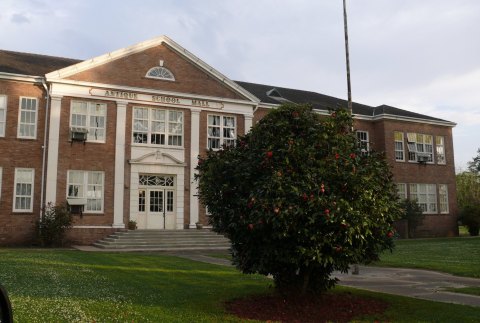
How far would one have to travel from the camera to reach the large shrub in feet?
74.4

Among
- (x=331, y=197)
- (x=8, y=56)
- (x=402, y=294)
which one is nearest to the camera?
(x=331, y=197)

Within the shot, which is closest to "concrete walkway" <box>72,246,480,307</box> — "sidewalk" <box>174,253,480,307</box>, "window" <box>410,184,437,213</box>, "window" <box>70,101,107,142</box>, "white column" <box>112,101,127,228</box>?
"sidewalk" <box>174,253,480,307</box>

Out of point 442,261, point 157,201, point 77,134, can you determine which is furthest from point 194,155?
point 442,261

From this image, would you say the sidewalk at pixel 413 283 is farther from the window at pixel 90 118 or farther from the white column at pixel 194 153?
the window at pixel 90 118

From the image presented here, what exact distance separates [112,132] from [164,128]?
2.89m

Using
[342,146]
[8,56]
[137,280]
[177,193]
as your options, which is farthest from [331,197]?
[8,56]

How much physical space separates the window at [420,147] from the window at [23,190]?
25.3 metres

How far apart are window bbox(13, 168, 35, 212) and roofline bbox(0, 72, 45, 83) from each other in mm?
4427

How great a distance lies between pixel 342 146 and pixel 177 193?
756 inches

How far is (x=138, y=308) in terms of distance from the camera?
26.4 feet

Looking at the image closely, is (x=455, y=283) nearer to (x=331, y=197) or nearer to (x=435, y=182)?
(x=331, y=197)

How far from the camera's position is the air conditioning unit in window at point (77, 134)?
79.7ft

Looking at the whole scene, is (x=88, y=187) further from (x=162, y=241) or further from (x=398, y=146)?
(x=398, y=146)

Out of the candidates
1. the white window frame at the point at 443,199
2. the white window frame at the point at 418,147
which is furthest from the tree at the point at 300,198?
the white window frame at the point at 443,199
